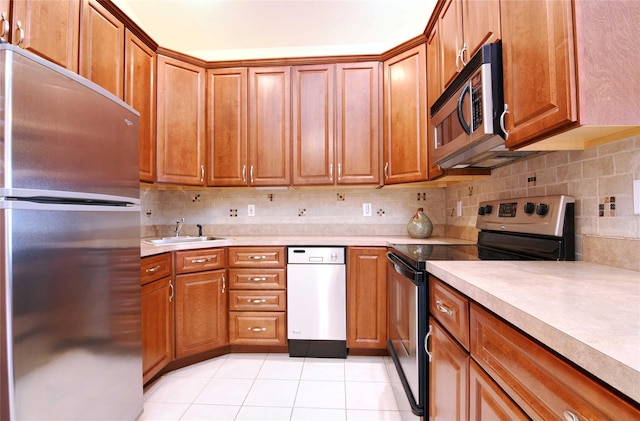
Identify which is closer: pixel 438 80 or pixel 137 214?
pixel 137 214

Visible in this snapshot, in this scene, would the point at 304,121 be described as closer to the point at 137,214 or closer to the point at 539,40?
the point at 137,214

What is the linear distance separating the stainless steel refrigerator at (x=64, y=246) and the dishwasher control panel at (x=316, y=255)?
3.46 feet

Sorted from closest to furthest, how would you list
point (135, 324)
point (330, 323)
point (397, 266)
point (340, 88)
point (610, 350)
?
point (610, 350), point (135, 324), point (397, 266), point (330, 323), point (340, 88)

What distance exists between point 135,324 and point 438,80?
225cm

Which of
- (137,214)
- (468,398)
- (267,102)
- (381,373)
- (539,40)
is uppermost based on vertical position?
(267,102)

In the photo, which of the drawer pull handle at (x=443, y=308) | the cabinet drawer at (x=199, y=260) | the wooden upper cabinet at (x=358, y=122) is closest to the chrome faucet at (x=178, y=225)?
the cabinet drawer at (x=199, y=260)

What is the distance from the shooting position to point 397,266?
156 centimetres

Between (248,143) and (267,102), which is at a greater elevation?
(267,102)

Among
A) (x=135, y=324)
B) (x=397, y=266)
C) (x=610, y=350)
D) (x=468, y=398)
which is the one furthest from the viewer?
(x=397, y=266)

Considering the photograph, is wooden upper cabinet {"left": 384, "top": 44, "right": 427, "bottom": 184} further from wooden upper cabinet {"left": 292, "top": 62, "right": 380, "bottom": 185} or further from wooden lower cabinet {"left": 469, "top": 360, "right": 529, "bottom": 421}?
wooden lower cabinet {"left": 469, "top": 360, "right": 529, "bottom": 421}

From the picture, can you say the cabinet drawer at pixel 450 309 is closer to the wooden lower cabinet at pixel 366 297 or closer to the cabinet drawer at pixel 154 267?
the wooden lower cabinet at pixel 366 297

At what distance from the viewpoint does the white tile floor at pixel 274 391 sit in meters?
1.55

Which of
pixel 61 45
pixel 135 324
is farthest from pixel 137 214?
pixel 61 45

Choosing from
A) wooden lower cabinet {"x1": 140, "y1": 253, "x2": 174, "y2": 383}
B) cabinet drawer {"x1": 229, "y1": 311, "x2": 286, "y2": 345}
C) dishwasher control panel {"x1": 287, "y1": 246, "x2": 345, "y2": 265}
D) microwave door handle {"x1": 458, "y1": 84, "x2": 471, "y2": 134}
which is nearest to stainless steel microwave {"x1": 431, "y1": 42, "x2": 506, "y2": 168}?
microwave door handle {"x1": 458, "y1": 84, "x2": 471, "y2": 134}
